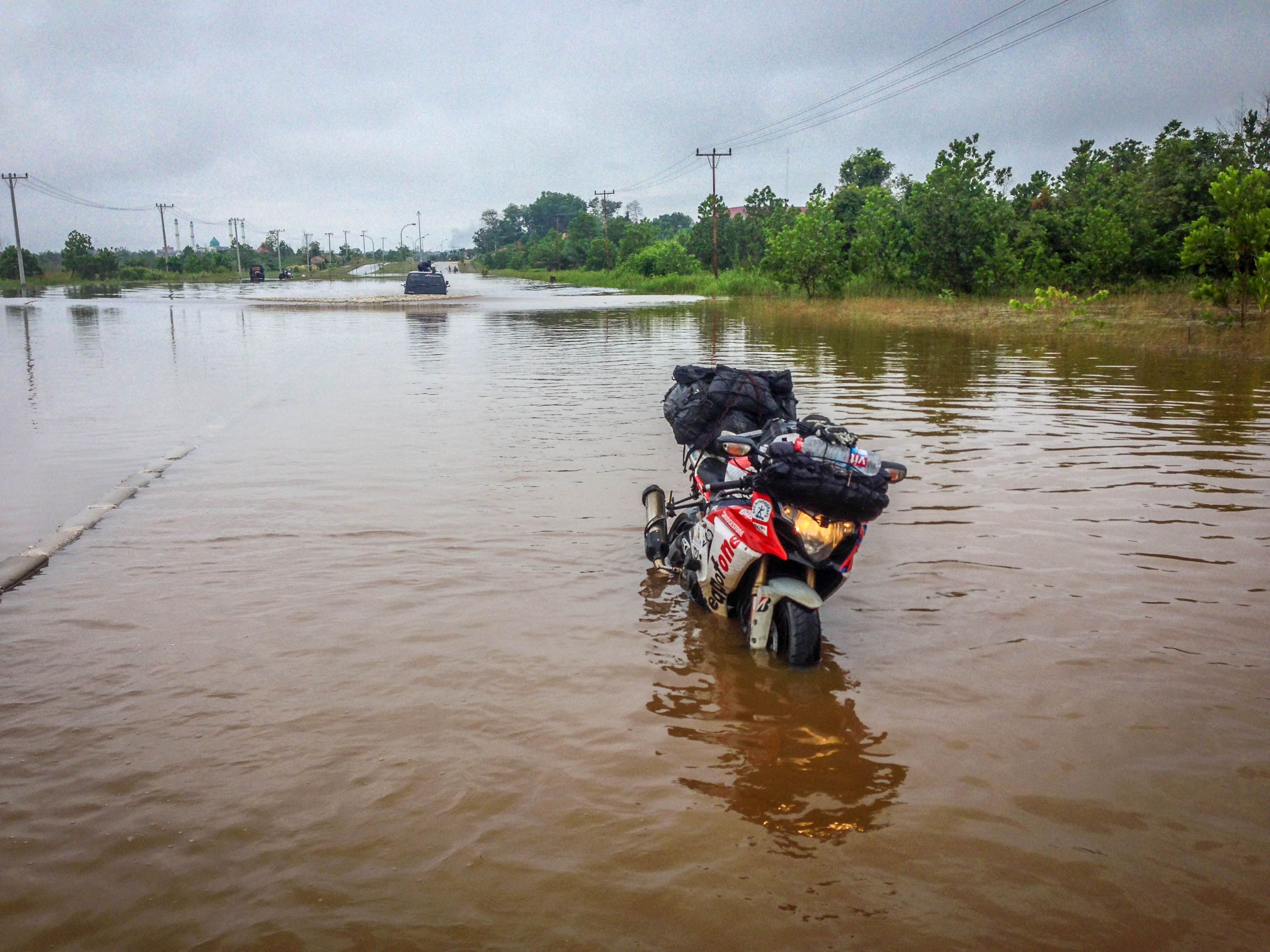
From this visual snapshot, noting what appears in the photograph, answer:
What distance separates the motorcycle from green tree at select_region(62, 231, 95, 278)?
9770cm

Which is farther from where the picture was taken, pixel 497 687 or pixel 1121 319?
pixel 1121 319

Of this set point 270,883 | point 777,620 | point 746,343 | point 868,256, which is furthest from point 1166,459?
point 868,256

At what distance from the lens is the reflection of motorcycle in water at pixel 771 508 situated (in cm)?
442

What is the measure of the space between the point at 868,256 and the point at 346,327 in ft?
67.6

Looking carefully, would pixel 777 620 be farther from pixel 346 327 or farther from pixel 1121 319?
pixel 346 327

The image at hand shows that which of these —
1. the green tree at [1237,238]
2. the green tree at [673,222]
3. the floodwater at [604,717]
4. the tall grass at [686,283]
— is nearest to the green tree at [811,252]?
the tall grass at [686,283]

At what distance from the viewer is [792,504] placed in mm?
4559

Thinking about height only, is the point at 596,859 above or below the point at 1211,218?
below

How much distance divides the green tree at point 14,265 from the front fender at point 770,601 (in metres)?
85.0

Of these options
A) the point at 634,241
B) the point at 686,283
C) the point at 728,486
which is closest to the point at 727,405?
the point at 728,486

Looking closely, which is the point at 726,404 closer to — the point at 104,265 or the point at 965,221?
the point at 965,221

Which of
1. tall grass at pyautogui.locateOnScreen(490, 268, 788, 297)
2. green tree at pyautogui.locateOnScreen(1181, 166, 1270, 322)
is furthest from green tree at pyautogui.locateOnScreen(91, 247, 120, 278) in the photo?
green tree at pyautogui.locateOnScreen(1181, 166, 1270, 322)

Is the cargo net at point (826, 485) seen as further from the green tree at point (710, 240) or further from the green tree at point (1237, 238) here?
the green tree at point (710, 240)

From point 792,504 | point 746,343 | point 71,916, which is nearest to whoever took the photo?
point 71,916
